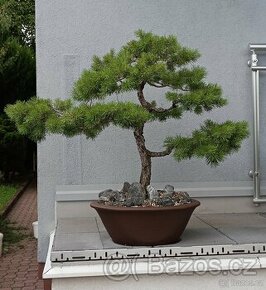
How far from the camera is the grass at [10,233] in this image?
Answer: 6.69m

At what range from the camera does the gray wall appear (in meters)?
4.65

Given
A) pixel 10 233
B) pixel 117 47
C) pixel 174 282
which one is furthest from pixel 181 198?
pixel 10 233

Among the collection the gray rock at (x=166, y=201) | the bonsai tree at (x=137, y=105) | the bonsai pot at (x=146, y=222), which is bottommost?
the bonsai pot at (x=146, y=222)

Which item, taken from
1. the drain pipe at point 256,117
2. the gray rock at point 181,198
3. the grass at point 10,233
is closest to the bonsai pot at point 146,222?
the gray rock at point 181,198

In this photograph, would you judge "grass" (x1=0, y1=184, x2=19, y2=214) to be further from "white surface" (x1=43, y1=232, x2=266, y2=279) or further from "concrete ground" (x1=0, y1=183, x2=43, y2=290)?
"white surface" (x1=43, y1=232, x2=266, y2=279)

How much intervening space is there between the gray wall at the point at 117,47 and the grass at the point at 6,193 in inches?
193

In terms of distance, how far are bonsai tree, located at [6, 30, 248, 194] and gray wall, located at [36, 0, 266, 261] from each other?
3.92 feet

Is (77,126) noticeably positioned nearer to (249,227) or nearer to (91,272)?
(91,272)

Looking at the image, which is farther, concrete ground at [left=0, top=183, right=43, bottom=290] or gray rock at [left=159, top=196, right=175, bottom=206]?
concrete ground at [left=0, top=183, right=43, bottom=290]

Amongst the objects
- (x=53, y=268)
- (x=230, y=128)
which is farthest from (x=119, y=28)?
(x=53, y=268)

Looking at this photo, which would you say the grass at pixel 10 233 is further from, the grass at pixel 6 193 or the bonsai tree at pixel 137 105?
the bonsai tree at pixel 137 105

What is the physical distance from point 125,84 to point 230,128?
0.70m

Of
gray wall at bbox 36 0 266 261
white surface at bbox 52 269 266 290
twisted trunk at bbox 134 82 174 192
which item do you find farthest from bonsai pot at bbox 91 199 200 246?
Answer: gray wall at bbox 36 0 266 261

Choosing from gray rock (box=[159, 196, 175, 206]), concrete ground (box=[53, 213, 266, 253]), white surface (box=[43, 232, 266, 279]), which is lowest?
white surface (box=[43, 232, 266, 279])
